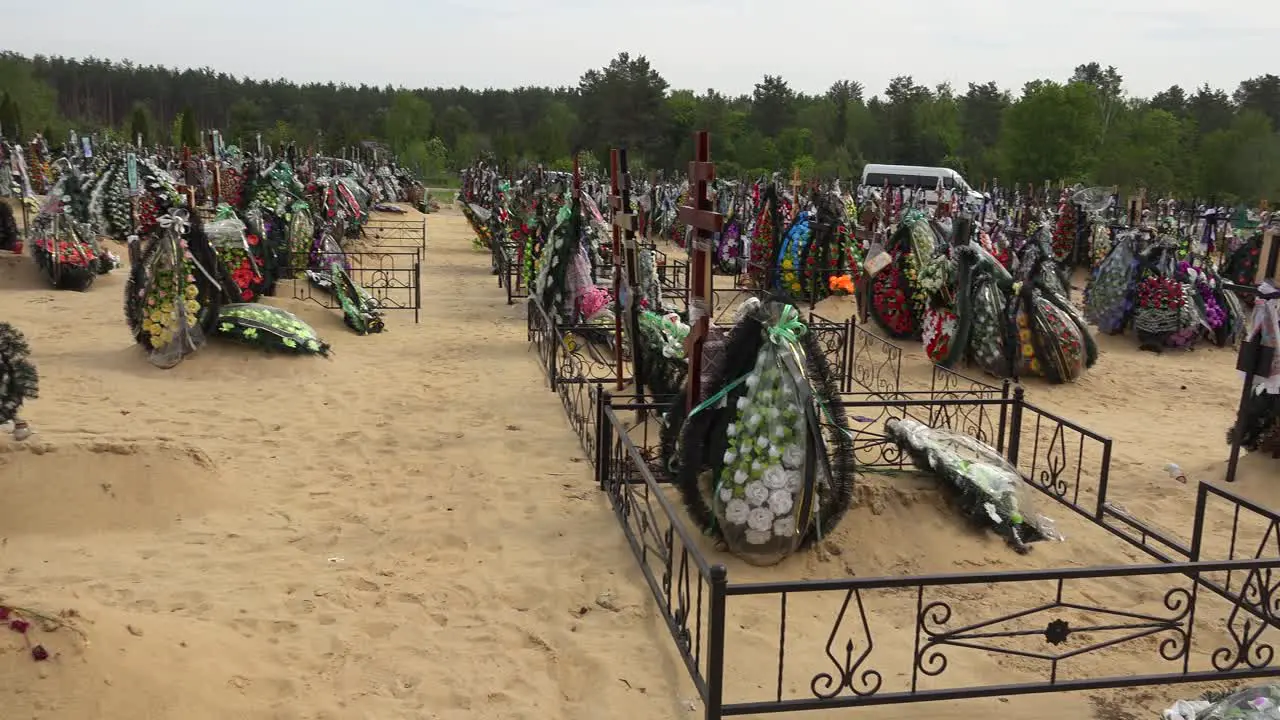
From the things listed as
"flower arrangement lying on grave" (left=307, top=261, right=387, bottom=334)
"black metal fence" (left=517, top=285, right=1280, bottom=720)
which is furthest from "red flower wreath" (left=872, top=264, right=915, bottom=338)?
"flower arrangement lying on grave" (left=307, top=261, right=387, bottom=334)

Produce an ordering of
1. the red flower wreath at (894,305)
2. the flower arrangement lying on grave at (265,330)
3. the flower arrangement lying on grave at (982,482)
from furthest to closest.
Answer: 1. the red flower wreath at (894,305)
2. the flower arrangement lying on grave at (265,330)
3. the flower arrangement lying on grave at (982,482)

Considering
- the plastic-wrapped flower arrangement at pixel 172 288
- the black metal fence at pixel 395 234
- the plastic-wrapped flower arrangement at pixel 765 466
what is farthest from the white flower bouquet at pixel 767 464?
the black metal fence at pixel 395 234

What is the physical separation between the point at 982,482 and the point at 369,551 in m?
4.02

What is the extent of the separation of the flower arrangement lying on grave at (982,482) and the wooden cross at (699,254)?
1804 millimetres

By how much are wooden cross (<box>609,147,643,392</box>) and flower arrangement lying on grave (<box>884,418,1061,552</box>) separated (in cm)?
257

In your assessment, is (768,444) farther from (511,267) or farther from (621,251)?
(511,267)

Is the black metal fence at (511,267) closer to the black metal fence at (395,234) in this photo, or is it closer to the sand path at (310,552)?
the sand path at (310,552)

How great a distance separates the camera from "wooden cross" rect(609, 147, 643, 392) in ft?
28.7

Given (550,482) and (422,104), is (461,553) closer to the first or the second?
(550,482)

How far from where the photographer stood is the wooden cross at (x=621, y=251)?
8758 mm

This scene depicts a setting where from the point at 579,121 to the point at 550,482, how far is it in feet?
203

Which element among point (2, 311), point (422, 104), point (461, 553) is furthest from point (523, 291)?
point (422, 104)

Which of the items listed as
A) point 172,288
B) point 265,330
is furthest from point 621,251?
point 172,288

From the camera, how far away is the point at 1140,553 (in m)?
6.64
